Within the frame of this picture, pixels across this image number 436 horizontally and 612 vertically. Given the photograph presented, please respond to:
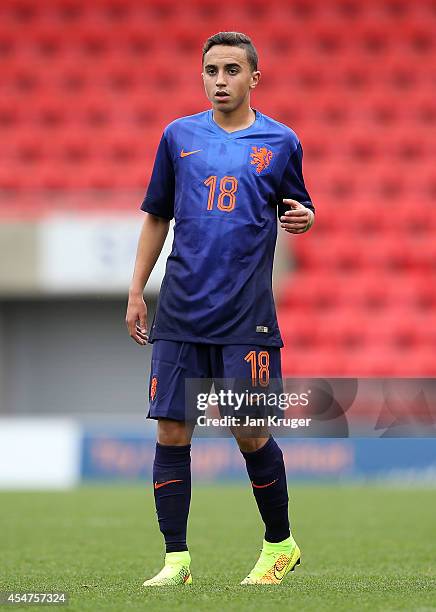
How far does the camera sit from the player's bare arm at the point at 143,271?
4.17 m

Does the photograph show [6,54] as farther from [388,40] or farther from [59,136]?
[388,40]

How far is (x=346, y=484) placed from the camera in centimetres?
1066

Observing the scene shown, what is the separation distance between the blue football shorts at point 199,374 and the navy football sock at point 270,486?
0.59 feet

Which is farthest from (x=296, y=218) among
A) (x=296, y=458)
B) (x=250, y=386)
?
(x=296, y=458)

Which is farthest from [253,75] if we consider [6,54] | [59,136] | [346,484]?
[6,54]

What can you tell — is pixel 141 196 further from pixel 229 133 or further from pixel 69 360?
pixel 229 133

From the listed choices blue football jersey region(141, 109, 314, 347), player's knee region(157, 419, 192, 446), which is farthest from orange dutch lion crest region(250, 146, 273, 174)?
player's knee region(157, 419, 192, 446)

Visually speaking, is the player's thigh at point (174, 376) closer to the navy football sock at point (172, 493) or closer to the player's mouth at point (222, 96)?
the navy football sock at point (172, 493)

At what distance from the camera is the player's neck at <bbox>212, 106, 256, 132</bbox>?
13.6 ft

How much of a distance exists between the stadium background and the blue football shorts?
22.2 feet

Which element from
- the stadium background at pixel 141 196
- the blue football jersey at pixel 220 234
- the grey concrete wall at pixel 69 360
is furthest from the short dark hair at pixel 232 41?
the grey concrete wall at pixel 69 360

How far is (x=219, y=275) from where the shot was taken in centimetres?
403

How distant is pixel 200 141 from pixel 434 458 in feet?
24.2

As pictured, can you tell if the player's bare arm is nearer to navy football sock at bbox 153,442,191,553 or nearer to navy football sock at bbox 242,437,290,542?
navy football sock at bbox 153,442,191,553
